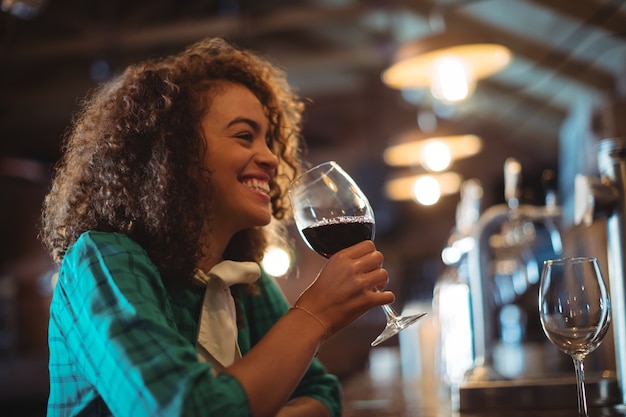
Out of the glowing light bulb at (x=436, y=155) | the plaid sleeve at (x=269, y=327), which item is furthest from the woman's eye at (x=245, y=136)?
the glowing light bulb at (x=436, y=155)

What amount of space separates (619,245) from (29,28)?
24.2 feet

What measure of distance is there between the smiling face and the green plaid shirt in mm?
173

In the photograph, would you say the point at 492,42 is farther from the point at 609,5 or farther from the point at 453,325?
the point at 609,5

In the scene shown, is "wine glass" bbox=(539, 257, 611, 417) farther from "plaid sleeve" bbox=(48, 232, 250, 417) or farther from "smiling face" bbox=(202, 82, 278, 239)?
"smiling face" bbox=(202, 82, 278, 239)

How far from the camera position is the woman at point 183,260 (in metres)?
1.00

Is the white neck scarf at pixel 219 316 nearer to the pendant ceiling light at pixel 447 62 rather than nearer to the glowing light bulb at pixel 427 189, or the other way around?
the pendant ceiling light at pixel 447 62

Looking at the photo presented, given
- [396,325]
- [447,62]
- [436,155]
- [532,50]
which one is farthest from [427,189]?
[396,325]

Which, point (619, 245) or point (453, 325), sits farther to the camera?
point (453, 325)

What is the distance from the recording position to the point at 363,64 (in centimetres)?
848

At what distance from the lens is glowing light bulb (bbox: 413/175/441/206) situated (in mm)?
6090

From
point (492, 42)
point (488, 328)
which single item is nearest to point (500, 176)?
point (492, 42)

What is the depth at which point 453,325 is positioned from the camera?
7.53 feet

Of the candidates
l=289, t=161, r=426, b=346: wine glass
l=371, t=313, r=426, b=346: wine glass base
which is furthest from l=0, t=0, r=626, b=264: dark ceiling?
l=371, t=313, r=426, b=346: wine glass base

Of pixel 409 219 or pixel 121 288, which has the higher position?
pixel 409 219
